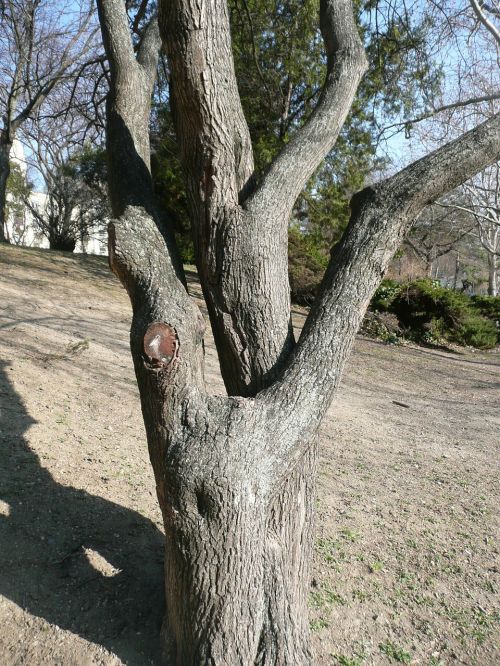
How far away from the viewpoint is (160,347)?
230cm

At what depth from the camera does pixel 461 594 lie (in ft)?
10.8

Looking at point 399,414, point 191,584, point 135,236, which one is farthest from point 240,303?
point 399,414

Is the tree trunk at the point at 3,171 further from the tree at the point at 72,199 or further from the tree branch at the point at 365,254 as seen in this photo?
the tree branch at the point at 365,254

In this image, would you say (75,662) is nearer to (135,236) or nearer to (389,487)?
(135,236)

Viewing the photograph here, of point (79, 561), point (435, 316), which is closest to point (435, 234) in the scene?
point (435, 316)

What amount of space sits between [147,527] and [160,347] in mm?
1631

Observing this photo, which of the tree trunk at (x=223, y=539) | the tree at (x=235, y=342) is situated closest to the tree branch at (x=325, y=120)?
the tree at (x=235, y=342)

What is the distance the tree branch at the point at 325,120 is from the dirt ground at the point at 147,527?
2.14 meters

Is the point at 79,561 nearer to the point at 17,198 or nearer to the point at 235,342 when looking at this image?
the point at 235,342

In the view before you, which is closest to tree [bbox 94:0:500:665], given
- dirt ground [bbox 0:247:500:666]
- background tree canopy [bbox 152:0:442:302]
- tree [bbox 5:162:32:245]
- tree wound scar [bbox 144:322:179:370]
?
tree wound scar [bbox 144:322:179:370]

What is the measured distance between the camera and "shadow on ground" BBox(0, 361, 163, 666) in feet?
8.87

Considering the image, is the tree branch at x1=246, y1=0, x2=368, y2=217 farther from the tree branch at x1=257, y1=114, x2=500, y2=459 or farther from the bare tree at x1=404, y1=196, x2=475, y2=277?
the bare tree at x1=404, y1=196, x2=475, y2=277

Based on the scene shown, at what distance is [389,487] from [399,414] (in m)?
2.64

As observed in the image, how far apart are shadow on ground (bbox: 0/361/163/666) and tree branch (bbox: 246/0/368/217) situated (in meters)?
2.08
